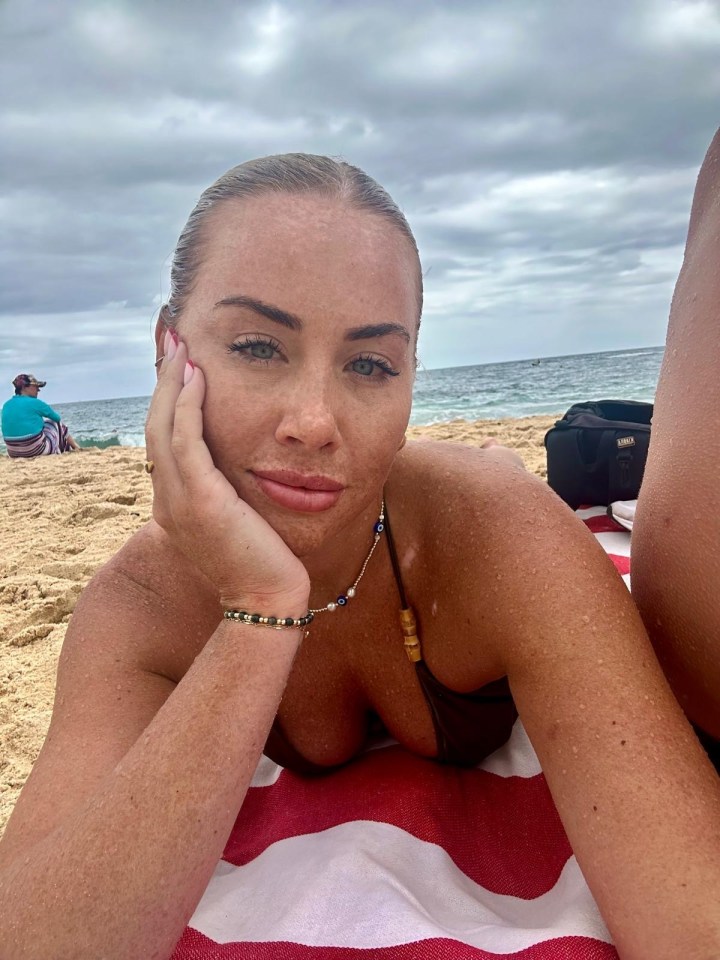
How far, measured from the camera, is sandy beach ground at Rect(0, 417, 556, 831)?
2.53 metres

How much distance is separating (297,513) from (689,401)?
2.85 ft

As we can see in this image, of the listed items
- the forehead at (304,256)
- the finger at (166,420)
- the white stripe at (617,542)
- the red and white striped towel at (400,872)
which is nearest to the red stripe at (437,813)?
the red and white striped towel at (400,872)

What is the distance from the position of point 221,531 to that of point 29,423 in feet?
41.3

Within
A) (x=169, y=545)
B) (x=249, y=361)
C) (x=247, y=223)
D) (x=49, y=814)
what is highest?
(x=247, y=223)

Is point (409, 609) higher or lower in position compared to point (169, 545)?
lower

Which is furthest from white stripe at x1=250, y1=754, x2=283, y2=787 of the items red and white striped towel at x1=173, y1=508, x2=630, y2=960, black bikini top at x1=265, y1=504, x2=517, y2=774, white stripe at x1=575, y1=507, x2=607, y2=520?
white stripe at x1=575, y1=507, x2=607, y2=520

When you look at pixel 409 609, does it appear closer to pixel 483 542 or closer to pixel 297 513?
pixel 483 542

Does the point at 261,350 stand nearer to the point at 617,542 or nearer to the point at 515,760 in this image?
the point at 515,760

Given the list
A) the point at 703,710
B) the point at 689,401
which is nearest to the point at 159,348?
the point at 689,401

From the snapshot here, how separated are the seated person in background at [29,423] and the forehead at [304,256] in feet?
39.6

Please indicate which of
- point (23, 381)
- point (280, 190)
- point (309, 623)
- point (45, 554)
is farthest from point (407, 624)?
point (23, 381)

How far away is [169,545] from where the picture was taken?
5.90 feet

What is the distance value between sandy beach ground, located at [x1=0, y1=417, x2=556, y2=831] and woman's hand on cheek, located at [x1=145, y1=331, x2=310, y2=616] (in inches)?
48.7

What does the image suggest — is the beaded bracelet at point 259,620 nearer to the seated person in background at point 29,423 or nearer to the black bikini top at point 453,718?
the black bikini top at point 453,718
